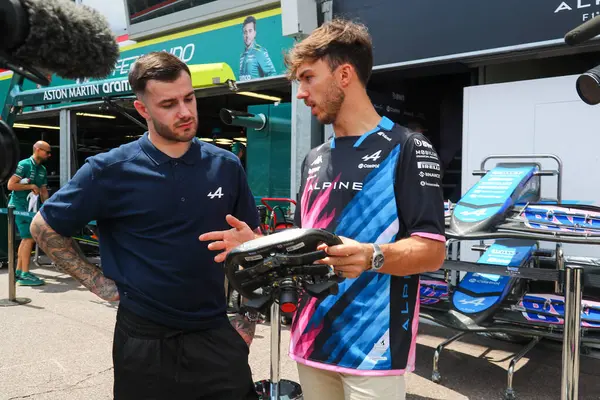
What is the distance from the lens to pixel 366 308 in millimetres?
1716

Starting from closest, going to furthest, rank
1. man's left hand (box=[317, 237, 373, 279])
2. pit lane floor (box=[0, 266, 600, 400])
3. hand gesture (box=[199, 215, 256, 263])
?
man's left hand (box=[317, 237, 373, 279]) → hand gesture (box=[199, 215, 256, 263]) → pit lane floor (box=[0, 266, 600, 400])

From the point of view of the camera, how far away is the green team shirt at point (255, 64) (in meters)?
7.58

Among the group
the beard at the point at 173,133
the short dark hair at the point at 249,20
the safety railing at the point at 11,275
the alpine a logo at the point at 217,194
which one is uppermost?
the short dark hair at the point at 249,20

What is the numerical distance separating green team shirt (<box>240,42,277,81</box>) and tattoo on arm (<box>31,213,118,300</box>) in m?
5.76

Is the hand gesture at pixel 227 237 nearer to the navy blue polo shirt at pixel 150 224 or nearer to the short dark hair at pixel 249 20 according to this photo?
the navy blue polo shirt at pixel 150 224

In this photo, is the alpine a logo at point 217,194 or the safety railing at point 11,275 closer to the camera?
the alpine a logo at point 217,194

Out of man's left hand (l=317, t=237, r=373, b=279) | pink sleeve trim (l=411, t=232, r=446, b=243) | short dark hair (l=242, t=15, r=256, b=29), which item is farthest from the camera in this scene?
short dark hair (l=242, t=15, r=256, b=29)

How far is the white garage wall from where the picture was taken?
5.12 meters

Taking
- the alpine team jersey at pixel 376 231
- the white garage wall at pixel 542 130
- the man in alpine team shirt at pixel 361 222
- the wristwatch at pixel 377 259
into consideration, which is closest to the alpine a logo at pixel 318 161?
the man in alpine team shirt at pixel 361 222

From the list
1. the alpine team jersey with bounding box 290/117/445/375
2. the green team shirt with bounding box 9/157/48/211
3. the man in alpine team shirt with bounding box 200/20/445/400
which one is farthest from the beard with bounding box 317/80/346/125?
the green team shirt with bounding box 9/157/48/211

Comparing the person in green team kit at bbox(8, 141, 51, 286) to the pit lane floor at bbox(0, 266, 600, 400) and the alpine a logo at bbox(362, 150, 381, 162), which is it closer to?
the pit lane floor at bbox(0, 266, 600, 400)

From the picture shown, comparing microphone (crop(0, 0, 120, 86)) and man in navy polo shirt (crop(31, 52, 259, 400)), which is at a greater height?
microphone (crop(0, 0, 120, 86))

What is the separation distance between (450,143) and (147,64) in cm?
826

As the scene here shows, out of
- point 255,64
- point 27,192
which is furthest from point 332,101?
point 27,192
